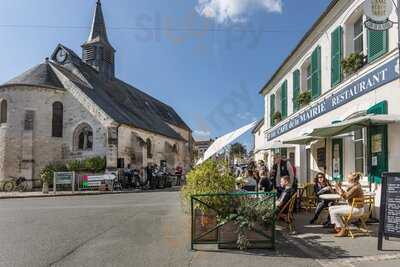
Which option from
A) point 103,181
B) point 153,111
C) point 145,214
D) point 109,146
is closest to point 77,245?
point 145,214

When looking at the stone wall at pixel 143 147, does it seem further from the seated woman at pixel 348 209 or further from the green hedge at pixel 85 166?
the seated woman at pixel 348 209

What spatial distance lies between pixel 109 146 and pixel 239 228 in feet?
70.6

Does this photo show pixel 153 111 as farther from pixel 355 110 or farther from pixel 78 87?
pixel 355 110

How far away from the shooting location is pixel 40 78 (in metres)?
28.8

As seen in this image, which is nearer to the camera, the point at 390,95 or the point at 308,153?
the point at 390,95

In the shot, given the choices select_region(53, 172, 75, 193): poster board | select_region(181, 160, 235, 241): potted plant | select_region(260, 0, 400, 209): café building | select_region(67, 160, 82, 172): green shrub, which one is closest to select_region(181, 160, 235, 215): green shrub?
select_region(181, 160, 235, 241): potted plant

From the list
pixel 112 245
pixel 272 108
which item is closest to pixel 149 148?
pixel 272 108

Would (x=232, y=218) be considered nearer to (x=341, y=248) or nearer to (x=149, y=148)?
(x=341, y=248)

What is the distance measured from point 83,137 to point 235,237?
940 inches

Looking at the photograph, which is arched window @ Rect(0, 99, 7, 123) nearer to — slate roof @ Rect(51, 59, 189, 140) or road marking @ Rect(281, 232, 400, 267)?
slate roof @ Rect(51, 59, 189, 140)

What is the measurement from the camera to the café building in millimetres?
8891

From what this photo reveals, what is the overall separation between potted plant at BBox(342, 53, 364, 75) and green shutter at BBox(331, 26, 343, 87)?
72 cm

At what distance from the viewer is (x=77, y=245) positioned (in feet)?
23.7

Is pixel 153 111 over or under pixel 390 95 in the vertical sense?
over
